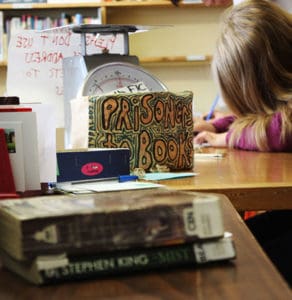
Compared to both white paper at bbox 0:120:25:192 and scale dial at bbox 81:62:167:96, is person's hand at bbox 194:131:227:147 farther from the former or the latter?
white paper at bbox 0:120:25:192

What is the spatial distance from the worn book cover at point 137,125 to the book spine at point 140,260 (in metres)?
0.64

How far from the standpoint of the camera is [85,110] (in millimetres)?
1213

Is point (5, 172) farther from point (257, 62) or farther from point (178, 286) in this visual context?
point (257, 62)

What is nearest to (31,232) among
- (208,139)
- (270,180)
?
(270,180)

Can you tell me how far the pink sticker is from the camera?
95 cm

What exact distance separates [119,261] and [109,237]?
0.07 feet

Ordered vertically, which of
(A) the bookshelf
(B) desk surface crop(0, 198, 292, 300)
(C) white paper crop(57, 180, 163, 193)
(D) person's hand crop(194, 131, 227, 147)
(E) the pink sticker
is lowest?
(D) person's hand crop(194, 131, 227, 147)

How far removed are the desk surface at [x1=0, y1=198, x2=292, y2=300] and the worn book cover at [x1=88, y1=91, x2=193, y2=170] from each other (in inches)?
25.2

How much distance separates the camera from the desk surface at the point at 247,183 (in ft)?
3.19

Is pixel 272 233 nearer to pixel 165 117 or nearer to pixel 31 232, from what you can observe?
pixel 165 117

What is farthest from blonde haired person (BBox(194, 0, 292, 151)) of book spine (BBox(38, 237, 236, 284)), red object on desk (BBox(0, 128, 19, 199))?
book spine (BBox(38, 237, 236, 284))

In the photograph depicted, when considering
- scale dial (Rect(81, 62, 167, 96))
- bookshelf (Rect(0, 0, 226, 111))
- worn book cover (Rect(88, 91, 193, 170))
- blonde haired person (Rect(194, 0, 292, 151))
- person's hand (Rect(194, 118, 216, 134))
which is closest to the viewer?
worn book cover (Rect(88, 91, 193, 170))

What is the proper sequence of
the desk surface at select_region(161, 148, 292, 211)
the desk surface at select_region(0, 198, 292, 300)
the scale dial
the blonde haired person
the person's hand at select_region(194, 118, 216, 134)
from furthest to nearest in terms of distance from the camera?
the person's hand at select_region(194, 118, 216, 134), the blonde haired person, the scale dial, the desk surface at select_region(161, 148, 292, 211), the desk surface at select_region(0, 198, 292, 300)

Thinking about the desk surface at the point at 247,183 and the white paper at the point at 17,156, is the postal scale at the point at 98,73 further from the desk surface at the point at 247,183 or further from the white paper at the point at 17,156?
the white paper at the point at 17,156
